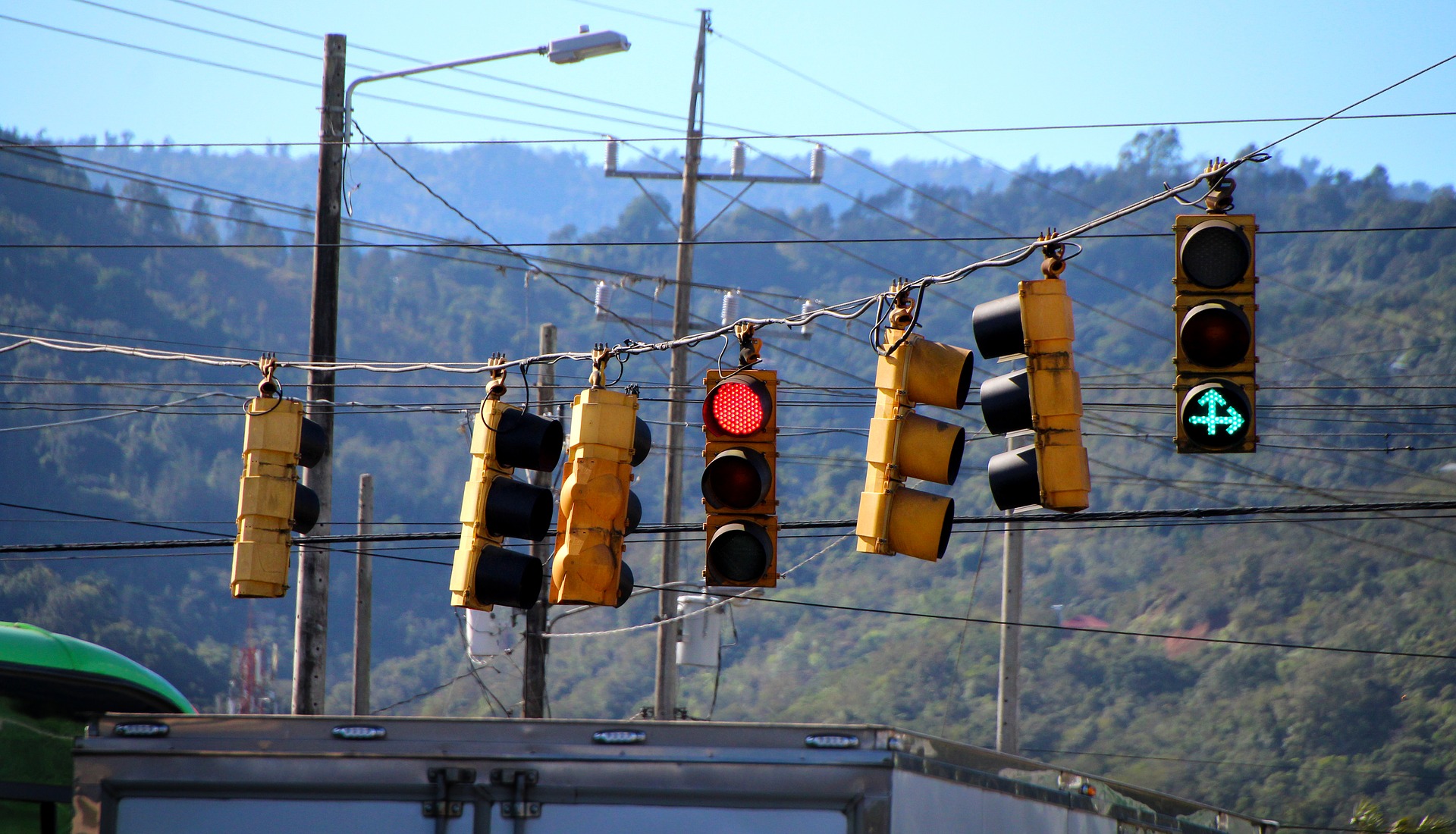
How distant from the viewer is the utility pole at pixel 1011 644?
22547 mm

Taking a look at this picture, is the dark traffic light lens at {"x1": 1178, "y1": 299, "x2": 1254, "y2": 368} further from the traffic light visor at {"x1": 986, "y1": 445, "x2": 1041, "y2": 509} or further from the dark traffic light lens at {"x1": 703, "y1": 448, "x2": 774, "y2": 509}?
the dark traffic light lens at {"x1": 703, "y1": 448, "x2": 774, "y2": 509}

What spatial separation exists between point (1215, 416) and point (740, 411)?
3.01 metres

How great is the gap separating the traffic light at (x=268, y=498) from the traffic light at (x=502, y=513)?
1.64 meters

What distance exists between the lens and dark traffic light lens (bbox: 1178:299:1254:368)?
26.8 feet

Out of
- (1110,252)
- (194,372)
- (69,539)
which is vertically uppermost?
(1110,252)

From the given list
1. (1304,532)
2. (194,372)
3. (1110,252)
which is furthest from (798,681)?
(1110,252)

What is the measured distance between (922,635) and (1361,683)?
28.8 metres

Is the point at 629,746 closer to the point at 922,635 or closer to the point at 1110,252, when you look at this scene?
the point at 922,635

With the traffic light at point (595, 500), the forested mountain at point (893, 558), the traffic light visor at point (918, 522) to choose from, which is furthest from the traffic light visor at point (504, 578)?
the forested mountain at point (893, 558)

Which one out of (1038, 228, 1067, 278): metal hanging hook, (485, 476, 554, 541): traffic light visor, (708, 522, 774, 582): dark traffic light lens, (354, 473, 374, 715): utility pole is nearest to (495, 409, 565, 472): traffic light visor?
(485, 476, 554, 541): traffic light visor

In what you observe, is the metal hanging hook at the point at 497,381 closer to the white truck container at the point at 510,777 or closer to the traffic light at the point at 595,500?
the traffic light at the point at 595,500

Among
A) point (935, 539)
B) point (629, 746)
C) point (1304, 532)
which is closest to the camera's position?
point (629, 746)

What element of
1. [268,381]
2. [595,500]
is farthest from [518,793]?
[268,381]

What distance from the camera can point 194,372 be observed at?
269 ft
